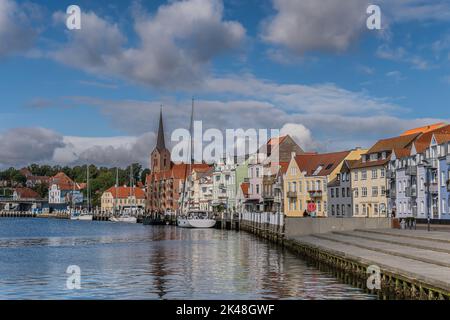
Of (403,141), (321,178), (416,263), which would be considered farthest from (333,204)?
(416,263)

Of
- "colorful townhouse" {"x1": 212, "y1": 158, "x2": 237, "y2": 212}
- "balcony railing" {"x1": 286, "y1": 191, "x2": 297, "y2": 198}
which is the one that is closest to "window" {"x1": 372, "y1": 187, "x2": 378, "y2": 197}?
"balcony railing" {"x1": 286, "y1": 191, "x2": 297, "y2": 198}

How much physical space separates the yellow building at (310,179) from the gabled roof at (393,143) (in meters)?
7.75

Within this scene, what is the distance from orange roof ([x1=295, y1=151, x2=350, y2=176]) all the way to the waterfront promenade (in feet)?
194

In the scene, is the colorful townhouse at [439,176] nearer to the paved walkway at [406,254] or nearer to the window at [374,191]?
the window at [374,191]

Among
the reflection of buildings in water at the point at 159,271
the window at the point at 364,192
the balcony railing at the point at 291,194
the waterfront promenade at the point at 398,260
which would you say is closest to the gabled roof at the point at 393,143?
the window at the point at 364,192

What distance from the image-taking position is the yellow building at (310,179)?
11138 cm

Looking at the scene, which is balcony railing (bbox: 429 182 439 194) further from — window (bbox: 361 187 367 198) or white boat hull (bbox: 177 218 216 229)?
white boat hull (bbox: 177 218 216 229)

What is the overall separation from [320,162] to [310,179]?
15.0 ft

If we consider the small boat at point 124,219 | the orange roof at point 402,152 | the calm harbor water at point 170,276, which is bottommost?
the small boat at point 124,219

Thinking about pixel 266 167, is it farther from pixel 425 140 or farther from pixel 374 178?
pixel 425 140

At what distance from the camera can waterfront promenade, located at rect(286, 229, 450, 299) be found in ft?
83.2

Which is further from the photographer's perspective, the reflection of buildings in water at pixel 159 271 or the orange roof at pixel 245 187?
the orange roof at pixel 245 187
